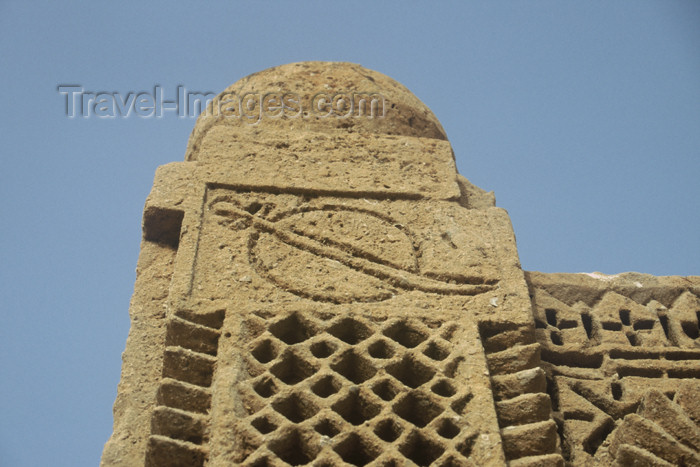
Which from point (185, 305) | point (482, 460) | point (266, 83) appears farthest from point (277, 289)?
point (266, 83)

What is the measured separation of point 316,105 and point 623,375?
1.94 m

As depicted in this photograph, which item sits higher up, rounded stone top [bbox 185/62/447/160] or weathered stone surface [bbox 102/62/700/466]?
rounded stone top [bbox 185/62/447/160]

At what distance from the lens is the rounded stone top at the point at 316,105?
3.88 m

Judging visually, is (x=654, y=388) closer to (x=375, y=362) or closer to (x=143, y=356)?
(x=375, y=362)

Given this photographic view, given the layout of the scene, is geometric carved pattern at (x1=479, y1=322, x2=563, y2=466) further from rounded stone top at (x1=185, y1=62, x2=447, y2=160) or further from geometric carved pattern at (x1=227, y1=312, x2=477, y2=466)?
rounded stone top at (x1=185, y1=62, x2=447, y2=160)

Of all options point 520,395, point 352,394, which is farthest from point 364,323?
point 520,395

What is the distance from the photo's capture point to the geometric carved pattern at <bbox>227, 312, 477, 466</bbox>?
96.9 inches

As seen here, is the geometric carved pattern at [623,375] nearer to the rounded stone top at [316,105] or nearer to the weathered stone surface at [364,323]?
the weathered stone surface at [364,323]

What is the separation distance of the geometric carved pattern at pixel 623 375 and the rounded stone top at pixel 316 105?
1187 mm

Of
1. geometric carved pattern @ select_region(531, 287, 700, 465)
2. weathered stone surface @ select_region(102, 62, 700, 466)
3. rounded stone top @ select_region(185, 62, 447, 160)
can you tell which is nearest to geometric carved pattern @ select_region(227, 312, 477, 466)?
weathered stone surface @ select_region(102, 62, 700, 466)

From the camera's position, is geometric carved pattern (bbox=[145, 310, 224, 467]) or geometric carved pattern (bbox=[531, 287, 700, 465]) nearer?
geometric carved pattern (bbox=[145, 310, 224, 467])

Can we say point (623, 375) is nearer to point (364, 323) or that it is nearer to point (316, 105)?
point (364, 323)

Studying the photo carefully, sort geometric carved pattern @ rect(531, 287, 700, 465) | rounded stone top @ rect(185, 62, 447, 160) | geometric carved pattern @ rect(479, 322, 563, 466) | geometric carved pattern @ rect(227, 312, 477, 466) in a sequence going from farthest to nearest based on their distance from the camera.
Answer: rounded stone top @ rect(185, 62, 447, 160), geometric carved pattern @ rect(531, 287, 700, 465), geometric carved pattern @ rect(479, 322, 563, 466), geometric carved pattern @ rect(227, 312, 477, 466)

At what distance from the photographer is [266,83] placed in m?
4.07
